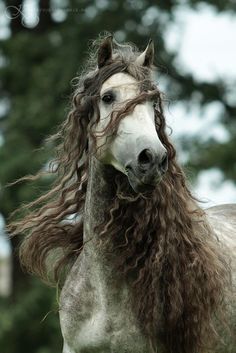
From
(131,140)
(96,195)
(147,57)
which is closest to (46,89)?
(147,57)

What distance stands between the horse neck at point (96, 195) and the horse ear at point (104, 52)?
24.2 inches

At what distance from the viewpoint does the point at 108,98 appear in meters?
6.48

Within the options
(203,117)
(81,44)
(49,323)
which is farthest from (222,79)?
(49,323)

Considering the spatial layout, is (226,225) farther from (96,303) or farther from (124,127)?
(124,127)

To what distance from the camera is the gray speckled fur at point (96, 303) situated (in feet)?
21.4

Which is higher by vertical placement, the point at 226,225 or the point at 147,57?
the point at 147,57

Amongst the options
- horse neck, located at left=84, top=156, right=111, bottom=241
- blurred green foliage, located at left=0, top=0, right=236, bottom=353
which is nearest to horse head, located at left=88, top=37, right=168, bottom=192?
horse neck, located at left=84, top=156, right=111, bottom=241

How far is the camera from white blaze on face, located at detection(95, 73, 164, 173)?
241 inches

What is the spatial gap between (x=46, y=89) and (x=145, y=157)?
33.8ft

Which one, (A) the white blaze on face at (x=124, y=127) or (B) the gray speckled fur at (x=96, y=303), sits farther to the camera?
(B) the gray speckled fur at (x=96, y=303)

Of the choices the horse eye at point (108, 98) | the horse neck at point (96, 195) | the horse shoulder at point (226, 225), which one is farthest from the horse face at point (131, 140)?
the horse shoulder at point (226, 225)

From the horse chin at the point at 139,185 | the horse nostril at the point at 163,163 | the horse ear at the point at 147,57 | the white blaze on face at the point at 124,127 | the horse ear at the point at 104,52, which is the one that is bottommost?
the horse chin at the point at 139,185

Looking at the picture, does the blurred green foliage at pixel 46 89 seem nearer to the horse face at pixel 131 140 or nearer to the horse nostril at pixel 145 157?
the horse face at pixel 131 140

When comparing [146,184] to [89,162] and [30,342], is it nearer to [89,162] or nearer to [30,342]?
[89,162]
